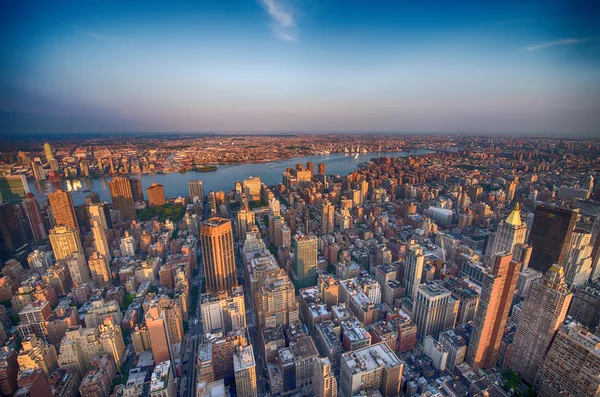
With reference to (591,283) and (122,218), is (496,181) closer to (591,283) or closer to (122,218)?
(591,283)

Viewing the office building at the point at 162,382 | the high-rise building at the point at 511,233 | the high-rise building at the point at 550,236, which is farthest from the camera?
the high-rise building at the point at 511,233

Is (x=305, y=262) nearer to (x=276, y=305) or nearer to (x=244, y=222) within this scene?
(x=276, y=305)

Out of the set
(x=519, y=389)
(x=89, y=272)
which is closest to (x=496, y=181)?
(x=519, y=389)

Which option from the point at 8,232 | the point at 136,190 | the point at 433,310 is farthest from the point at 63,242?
the point at 433,310

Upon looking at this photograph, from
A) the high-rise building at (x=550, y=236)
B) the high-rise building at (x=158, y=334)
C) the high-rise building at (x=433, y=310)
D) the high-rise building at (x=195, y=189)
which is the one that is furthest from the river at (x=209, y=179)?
the high-rise building at (x=550, y=236)

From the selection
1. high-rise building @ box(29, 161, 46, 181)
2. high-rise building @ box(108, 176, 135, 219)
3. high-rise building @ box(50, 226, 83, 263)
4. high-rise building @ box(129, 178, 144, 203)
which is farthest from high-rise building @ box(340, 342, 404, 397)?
high-rise building @ box(129, 178, 144, 203)

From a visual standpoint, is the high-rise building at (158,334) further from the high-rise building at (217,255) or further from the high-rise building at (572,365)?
the high-rise building at (572,365)

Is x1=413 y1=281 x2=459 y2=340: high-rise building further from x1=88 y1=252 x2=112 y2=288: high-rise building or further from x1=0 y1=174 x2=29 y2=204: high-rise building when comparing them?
x1=0 y1=174 x2=29 y2=204: high-rise building

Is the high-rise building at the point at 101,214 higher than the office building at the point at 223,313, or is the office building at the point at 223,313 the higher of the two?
the high-rise building at the point at 101,214
